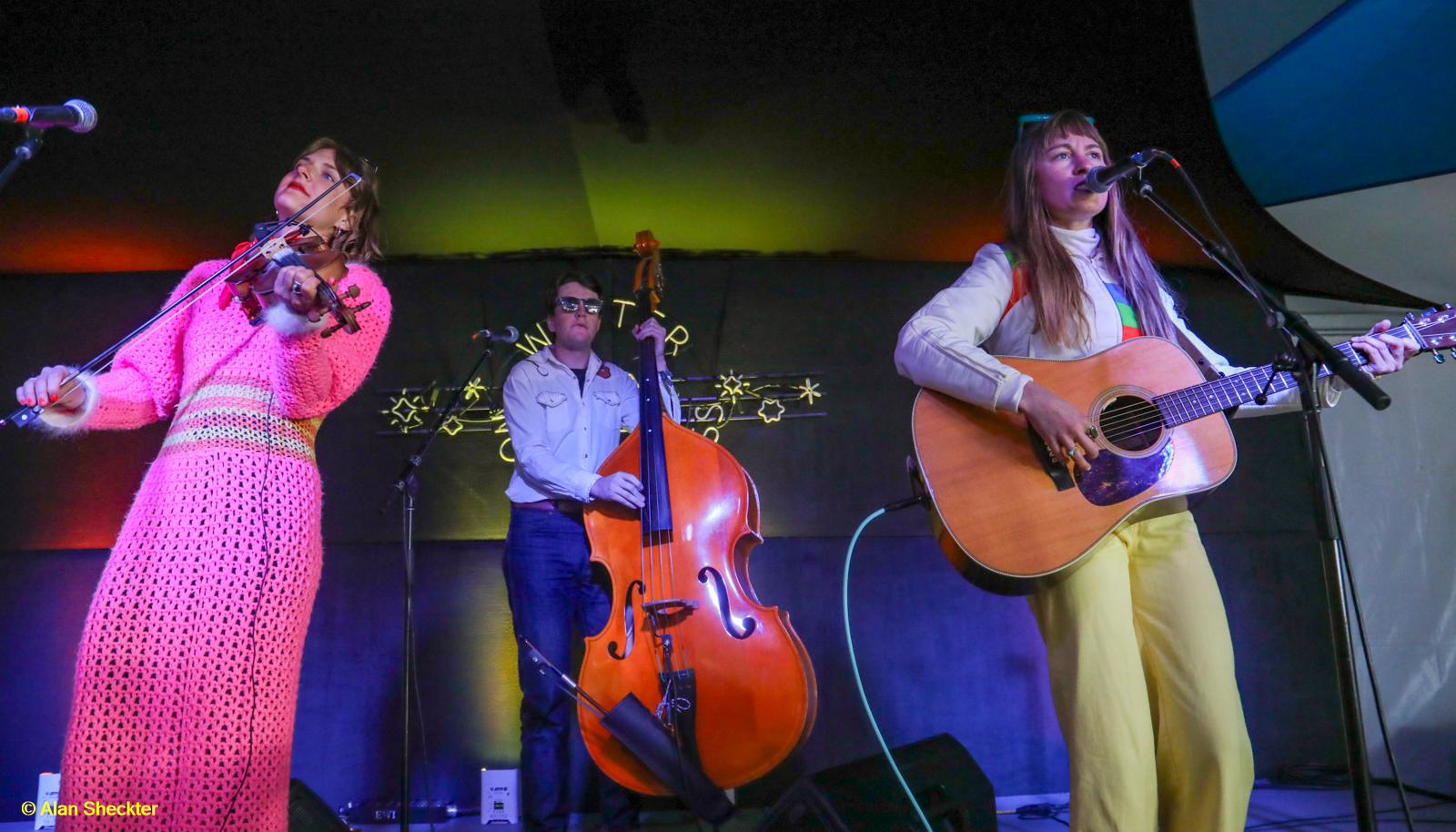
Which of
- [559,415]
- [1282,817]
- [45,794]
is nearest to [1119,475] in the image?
[559,415]

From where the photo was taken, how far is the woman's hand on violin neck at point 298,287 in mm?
1278

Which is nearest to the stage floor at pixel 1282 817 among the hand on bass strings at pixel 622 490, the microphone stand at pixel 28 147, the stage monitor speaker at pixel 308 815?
the stage monitor speaker at pixel 308 815

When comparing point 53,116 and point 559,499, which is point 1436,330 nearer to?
point 559,499

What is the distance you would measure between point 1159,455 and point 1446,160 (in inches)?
91.2

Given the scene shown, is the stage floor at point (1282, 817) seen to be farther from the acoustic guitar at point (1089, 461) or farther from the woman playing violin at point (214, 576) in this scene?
the woman playing violin at point (214, 576)

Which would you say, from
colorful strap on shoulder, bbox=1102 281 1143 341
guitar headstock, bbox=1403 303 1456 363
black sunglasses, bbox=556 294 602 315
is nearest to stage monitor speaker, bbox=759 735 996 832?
colorful strap on shoulder, bbox=1102 281 1143 341

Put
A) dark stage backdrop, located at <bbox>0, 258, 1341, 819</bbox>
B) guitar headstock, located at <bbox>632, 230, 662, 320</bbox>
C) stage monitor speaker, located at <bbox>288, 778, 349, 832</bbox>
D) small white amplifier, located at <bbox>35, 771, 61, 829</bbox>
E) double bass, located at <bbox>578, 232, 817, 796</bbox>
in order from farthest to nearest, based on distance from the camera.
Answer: dark stage backdrop, located at <bbox>0, 258, 1341, 819</bbox> < small white amplifier, located at <bbox>35, 771, 61, 829</bbox> < guitar headstock, located at <bbox>632, 230, 662, 320</bbox> < double bass, located at <bbox>578, 232, 817, 796</bbox> < stage monitor speaker, located at <bbox>288, 778, 349, 832</bbox>

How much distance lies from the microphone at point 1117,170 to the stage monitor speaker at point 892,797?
1528 mm

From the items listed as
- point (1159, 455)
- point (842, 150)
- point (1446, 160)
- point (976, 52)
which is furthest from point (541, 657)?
point (1446, 160)

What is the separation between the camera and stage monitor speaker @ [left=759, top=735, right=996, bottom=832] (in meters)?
2.01

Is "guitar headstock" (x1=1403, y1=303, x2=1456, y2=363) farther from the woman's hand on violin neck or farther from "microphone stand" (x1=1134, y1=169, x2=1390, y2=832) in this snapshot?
the woman's hand on violin neck

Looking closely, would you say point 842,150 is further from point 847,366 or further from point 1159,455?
point 1159,455

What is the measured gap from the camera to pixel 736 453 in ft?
12.7

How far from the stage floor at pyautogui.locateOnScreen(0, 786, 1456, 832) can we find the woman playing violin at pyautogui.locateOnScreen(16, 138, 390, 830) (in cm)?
190
